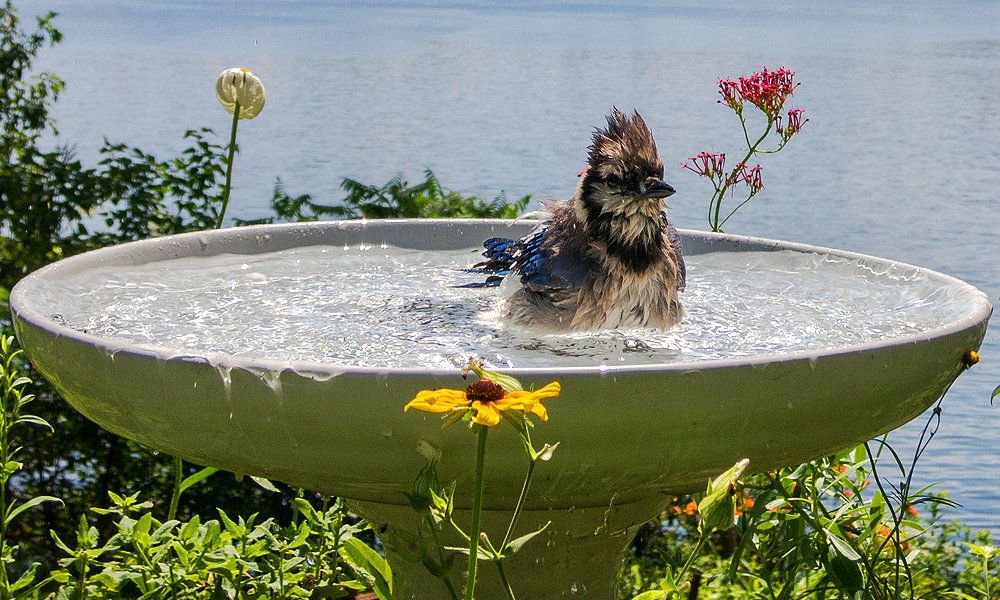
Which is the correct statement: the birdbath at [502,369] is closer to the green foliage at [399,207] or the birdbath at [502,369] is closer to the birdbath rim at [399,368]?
the birdbath rim at [399,368]

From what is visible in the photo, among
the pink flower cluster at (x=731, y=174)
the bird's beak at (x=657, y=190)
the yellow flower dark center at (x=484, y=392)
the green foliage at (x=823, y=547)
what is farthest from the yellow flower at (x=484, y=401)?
the pink flower cluster at (x=731, y=174)

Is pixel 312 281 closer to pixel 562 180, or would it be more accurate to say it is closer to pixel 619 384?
pixel 619 384

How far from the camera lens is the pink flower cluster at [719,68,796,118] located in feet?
9.88

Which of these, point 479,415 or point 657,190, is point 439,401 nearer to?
point 479,415

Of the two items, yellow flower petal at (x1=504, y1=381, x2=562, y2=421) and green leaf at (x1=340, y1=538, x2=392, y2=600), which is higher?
yellow flower petal at (x1=504, y1=381, x2=562, y2=421)

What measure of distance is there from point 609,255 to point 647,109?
7237 mm

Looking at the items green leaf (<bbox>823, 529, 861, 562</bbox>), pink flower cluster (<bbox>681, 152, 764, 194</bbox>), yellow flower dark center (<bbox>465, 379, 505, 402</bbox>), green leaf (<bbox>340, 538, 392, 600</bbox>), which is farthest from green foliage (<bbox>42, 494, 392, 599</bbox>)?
pink flower cluster (<bbox>681, 152, 764, 194</bbox>)

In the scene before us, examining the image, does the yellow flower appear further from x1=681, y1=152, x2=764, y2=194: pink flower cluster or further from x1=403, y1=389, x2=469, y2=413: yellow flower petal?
x1=681, y1=152, x2=764, y2=194: pink flower cluster

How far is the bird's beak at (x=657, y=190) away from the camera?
257cm

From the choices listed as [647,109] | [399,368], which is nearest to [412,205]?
[399,368]

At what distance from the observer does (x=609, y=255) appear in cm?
258

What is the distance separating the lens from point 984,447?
16.0 feet

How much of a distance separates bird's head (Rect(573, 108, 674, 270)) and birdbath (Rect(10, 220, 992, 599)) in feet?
0.64

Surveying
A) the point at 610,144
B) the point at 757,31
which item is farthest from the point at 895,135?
the point at 610,144
